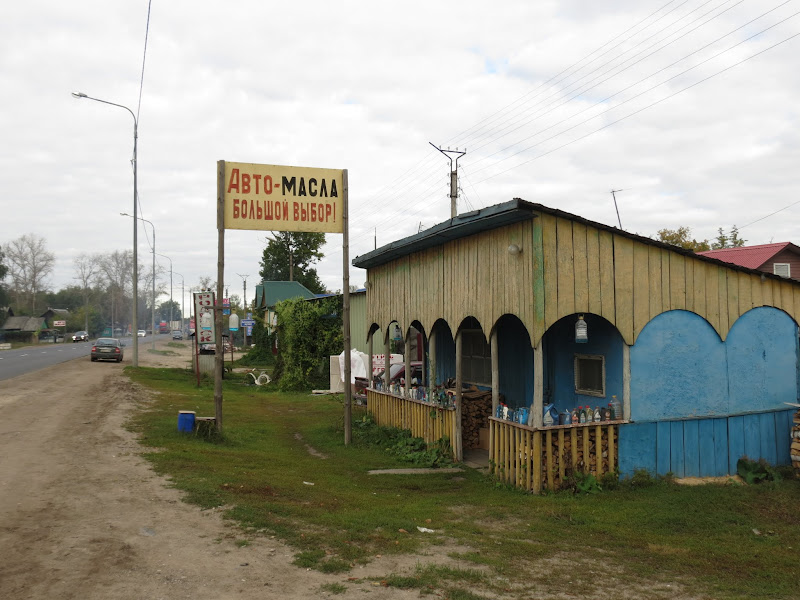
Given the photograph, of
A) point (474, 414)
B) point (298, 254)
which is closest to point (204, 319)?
point (474, 414)

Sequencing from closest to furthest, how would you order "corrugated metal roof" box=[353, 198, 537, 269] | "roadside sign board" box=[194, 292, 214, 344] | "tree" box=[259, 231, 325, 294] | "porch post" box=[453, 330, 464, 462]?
"corrugated metal roof" box=[353, 198, 537, 269] → "porch post" box=[453, 330, 464, 462] → "roadside sign board" box=[194, 292, 214, 344] → "tree" box=[259, 231, 325, 294]

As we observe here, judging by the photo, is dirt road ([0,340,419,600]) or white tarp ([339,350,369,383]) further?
white tarp ([339,350,369,383])

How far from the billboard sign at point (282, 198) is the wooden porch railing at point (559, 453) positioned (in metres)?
6.17

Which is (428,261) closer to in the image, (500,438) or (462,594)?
(500,438)

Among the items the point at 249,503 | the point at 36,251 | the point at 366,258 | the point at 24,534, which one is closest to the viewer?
the point at 24,534

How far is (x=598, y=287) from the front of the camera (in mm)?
9141

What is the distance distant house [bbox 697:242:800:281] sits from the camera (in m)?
25.7

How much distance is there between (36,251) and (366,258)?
94.0 m

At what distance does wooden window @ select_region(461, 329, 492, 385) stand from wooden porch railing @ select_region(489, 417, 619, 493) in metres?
4.28

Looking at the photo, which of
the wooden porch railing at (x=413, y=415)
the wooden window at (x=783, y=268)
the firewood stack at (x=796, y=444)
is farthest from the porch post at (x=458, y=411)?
the wooden window at (x=783, y=268)

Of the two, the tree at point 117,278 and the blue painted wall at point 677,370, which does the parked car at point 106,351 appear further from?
the tree at point 117,278

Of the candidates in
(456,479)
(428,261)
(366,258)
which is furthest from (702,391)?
(366,258)

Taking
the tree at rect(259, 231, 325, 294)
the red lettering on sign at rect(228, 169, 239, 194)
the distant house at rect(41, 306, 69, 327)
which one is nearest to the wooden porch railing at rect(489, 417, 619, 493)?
the red lettering on sign at rect(228, 169, 239, 194)

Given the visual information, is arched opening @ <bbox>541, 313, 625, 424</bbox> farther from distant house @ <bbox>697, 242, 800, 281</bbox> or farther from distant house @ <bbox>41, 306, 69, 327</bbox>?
distant house @ <bbox>41, 306, 69, 327</bbox>
